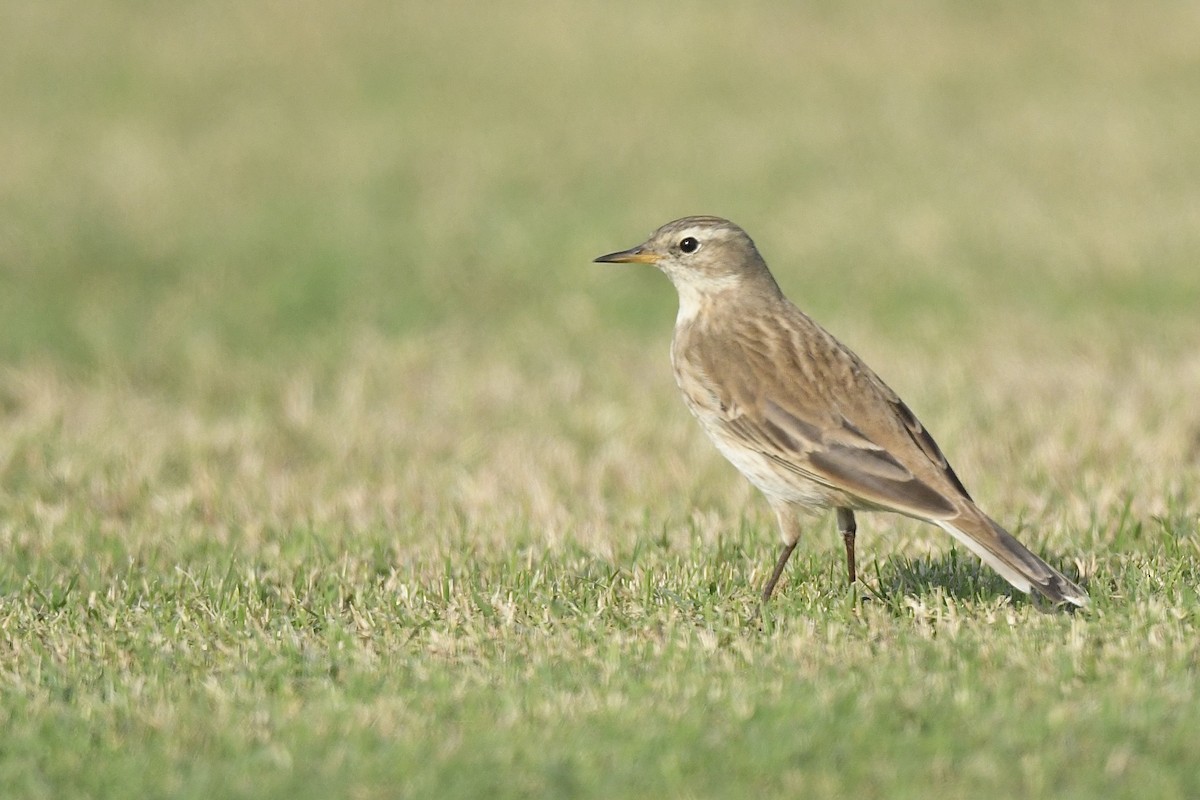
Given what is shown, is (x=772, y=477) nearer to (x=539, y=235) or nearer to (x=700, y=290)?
(x=700, y=290)

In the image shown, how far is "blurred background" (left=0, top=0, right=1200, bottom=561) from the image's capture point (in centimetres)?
922

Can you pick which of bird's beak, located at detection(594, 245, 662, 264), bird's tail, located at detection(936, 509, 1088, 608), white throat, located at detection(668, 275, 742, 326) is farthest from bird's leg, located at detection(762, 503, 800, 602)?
bird's beak, located at detection(594, 245, 662, 264)

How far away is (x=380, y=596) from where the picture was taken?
655 cm

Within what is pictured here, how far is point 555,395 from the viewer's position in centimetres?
1073

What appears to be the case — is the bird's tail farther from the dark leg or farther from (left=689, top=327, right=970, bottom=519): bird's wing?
the dark leg

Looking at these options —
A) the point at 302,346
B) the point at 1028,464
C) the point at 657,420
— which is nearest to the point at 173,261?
the point at 302,346

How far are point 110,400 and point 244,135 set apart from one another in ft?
29.4

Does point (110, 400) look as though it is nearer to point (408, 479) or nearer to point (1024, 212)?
point (408, 479)

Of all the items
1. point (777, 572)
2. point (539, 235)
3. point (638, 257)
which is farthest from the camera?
point (539, 235)

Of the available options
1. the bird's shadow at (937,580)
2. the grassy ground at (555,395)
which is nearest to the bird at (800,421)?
the bird's shadow at (937,580)

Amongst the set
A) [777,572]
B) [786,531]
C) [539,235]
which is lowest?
[777,572]

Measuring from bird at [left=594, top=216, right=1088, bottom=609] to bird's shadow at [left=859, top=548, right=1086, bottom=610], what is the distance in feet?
0.47

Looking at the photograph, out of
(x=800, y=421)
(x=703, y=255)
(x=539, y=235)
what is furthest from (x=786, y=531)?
(x=539, y=235)

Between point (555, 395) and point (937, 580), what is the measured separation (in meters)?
4.53
